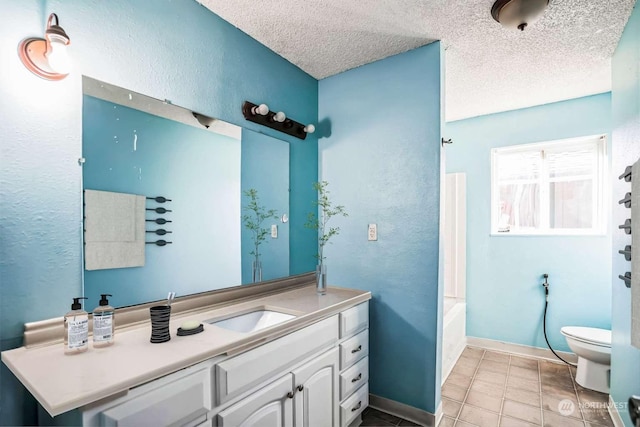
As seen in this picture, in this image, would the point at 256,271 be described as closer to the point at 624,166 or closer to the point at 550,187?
A: the point at 624,166

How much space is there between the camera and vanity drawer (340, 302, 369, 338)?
1.86 m

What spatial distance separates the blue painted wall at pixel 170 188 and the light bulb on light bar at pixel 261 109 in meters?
0.27

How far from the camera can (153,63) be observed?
1496 mm

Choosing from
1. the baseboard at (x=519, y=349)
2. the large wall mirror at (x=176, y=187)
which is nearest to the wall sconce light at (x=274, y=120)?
the large wall mirror at (x=176, y=187)

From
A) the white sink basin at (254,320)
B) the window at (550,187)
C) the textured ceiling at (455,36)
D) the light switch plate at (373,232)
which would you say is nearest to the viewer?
the white sink basin at (254,320)

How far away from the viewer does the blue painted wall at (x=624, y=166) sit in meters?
1.66

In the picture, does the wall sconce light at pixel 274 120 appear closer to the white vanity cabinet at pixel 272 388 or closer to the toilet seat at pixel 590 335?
the white vanity cabinet at pixel 272 388

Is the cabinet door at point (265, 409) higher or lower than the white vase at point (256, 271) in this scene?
lower

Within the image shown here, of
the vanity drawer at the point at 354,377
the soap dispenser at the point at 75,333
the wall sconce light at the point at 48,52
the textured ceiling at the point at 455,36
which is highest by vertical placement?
the textured ceiling at the point at 455,36

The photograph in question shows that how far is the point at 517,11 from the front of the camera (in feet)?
5.30

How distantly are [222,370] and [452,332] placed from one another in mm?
2368

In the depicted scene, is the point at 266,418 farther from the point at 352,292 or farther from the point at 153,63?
the point at 153,63

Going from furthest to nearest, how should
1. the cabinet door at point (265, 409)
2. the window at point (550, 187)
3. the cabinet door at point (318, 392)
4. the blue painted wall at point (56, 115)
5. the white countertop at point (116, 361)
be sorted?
the window at point (550, 187) < the cabinet door at point (318, 392) < the cabinet door at point (265, 409) < the blue painted wall at point (56, 115) < the white countertop at point (116, 361)

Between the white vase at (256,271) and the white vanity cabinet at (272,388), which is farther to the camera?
the white vase at (256,271)
